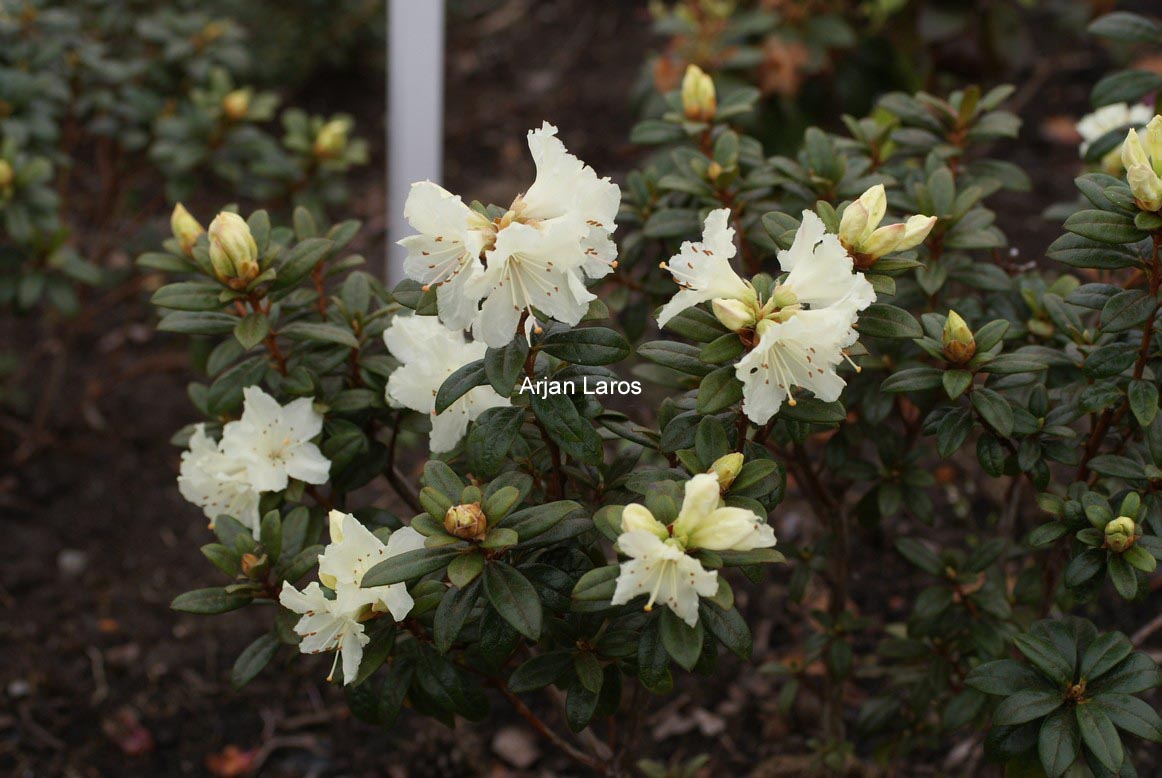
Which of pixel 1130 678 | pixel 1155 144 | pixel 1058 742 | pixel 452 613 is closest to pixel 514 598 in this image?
pixel 452 613

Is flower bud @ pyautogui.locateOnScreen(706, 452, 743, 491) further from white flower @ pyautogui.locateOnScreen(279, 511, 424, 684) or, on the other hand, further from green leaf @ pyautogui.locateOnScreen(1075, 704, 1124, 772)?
green leaf @ pyautogui.locateOnScreen(1075, 704, 1124, 772)

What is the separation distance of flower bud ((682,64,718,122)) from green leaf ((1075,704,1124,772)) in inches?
45.9

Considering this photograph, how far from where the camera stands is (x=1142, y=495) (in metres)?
1.67

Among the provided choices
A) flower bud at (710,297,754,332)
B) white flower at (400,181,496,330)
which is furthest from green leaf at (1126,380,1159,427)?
white flower at (400,181,496,330)

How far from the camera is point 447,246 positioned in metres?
1.42

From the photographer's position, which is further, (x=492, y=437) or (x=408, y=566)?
(x=492, y=437)

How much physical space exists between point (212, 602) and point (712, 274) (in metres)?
0.89

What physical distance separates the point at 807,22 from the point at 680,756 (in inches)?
89.5

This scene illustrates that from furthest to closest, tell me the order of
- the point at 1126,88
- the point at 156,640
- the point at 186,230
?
1. the point at 156,640
2. the point at 1126,88
3. the point at 186,230

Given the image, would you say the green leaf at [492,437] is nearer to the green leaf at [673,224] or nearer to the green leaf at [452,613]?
the green leaf at [452,613]

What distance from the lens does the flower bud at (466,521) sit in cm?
144

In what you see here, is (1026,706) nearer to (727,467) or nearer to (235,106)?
(727,467)

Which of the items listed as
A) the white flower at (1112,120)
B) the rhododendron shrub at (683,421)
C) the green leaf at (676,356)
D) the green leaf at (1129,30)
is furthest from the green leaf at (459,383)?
the green leaf at (1129,30)

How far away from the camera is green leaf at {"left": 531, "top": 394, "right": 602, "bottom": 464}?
152cm
